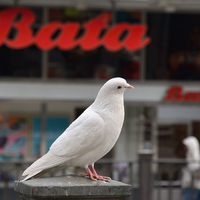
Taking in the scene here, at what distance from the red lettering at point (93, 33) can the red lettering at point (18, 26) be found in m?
1.62

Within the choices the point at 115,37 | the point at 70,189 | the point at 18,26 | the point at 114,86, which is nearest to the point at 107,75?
the point at 115,37

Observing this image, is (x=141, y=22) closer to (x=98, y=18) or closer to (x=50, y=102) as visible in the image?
(x=98, y=18)

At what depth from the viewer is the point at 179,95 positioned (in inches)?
522

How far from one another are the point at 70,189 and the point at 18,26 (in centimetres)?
1051

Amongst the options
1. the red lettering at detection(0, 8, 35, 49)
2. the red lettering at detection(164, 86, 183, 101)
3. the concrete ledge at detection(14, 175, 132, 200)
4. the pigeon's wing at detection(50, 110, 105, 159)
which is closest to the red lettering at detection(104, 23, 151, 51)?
the red lettering at detection(164, 86, 183, 101)

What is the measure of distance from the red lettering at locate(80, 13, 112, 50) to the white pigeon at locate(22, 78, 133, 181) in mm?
9671

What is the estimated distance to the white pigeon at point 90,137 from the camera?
3.13 meters

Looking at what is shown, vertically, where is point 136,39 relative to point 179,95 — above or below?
above

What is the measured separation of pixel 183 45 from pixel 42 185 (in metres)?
11.4

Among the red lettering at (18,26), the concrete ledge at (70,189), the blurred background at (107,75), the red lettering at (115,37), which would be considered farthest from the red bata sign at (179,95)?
the concrete ledge at (70,189)

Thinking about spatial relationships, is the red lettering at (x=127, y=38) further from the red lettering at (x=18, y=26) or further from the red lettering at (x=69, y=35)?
the red lettering at (x=18, y=26)

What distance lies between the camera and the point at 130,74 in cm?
1358

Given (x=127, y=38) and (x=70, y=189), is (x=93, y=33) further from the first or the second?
(x=70, y=189)

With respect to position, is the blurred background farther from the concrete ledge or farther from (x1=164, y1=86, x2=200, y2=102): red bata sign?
the concrete ledge
